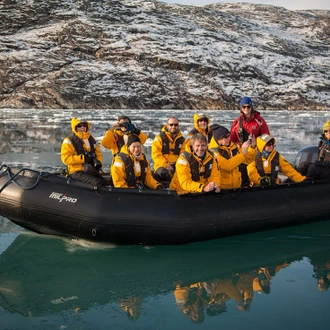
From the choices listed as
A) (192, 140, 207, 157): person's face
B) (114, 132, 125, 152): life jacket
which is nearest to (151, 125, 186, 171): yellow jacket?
(114, 132, 125, 152): life jacket

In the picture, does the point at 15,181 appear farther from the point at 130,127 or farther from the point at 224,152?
the point at 224,152

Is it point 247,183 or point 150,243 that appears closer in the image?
point 150,243

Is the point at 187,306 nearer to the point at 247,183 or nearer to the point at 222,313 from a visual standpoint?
the point at 222,313

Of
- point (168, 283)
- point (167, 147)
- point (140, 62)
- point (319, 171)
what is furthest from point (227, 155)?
point (140, 62)

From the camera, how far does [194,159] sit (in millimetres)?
5672

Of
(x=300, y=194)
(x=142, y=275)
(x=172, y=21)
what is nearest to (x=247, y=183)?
(x=300, y=194)

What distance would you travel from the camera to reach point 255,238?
6219mm

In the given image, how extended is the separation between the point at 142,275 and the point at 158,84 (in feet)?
242

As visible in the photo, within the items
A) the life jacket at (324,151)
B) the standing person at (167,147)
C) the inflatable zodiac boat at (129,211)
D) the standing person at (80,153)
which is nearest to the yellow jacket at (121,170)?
the inflatable zodiac boat at (129,211)

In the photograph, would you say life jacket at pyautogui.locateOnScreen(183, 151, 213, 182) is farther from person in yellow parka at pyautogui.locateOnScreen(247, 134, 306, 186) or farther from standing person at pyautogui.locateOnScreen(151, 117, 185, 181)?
standing person at pyautogui.locateOnScreen(151, 117, 185, 181)

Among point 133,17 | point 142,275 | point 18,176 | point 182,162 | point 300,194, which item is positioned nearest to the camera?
point 142,275

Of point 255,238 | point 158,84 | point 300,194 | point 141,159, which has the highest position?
point 141,159

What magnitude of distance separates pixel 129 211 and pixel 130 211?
0.01m

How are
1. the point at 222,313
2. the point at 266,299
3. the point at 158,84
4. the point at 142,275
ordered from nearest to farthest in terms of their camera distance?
the point at 222,313 < the point at 266,299 < the point at 142,275 < the point at 158,84
